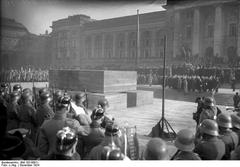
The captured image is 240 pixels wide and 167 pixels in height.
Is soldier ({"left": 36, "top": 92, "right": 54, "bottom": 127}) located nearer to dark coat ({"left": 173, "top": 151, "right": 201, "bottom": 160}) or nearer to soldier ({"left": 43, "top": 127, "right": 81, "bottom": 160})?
soldier ({"left": 43, "top": 127, "right": 81, "bottom": 160})

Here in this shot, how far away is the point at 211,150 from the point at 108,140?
1.13 metres

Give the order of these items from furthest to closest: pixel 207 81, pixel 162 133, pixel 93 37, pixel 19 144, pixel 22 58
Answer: pixel 93 37, pixel 22 58, pixel 207 81, pixel 162 133, pixel 19 144

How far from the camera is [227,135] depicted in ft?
10.3

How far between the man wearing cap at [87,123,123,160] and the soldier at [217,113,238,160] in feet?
4.13

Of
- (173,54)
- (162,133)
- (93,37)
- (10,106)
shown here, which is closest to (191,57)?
(173,54)

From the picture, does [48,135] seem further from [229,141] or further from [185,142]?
[229,141]

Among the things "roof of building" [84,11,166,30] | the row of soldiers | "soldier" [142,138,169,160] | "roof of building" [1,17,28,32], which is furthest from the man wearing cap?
"roof of building" [84,11,166,30]

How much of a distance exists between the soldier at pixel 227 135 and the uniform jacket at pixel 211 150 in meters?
0.21

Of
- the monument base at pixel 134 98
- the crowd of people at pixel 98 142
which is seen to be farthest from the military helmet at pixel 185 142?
the monument base at pixel 134 98

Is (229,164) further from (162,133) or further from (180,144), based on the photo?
(162,133)

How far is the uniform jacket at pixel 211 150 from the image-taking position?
2666 mm

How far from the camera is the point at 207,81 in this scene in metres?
16.3

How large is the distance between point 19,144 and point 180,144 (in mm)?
1639

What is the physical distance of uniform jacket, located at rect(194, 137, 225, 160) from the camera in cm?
267
